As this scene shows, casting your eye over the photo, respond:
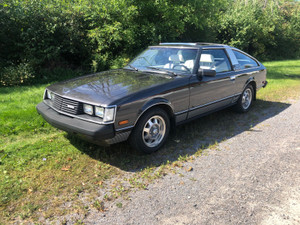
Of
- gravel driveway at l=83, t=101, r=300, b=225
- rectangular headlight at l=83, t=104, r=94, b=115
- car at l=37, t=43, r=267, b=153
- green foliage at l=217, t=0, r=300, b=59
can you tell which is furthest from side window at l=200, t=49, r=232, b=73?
green foliage at l=217, t=0, r=300, b=59

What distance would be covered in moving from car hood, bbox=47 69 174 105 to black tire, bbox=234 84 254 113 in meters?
2.44

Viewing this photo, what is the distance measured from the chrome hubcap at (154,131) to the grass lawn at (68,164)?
195mm

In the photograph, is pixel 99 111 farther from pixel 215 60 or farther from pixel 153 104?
pixel 215 60

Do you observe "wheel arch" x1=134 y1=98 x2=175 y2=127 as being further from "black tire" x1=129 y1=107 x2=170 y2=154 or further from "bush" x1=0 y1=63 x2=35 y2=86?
"bush" x1=0 y1=63 x2=35 y2=86

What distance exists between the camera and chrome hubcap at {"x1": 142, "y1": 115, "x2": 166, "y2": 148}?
3.79m

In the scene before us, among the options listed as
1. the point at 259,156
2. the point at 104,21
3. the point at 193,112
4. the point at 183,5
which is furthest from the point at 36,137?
the point at 183,5

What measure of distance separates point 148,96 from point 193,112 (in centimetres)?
119

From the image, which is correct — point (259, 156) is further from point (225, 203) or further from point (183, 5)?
point (183, 5)

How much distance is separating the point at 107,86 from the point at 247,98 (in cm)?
385

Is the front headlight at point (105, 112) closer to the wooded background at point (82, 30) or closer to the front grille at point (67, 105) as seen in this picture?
the front grille at point (67, 105)

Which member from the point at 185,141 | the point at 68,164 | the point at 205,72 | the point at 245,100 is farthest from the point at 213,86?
the point at 68,164

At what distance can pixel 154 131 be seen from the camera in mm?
3900

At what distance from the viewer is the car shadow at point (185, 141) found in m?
3.72

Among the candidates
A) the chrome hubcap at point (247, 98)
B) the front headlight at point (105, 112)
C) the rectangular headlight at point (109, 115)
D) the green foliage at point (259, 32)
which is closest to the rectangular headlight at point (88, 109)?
the front headlight at point (105, 112)
